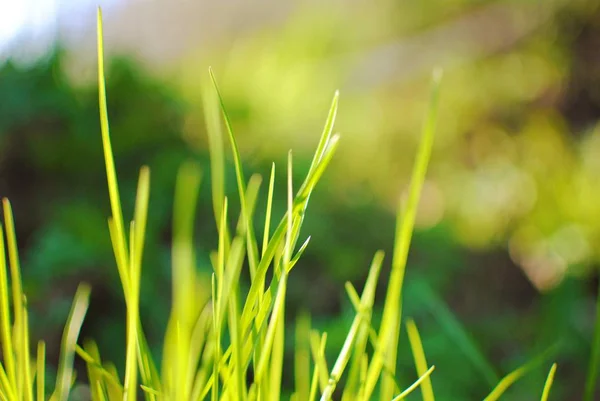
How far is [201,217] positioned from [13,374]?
2.27 feet

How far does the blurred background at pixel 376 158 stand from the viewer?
720 millimetres

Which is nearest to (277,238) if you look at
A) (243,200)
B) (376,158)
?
(243,200)

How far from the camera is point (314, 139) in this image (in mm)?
1248

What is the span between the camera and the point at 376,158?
1539mm

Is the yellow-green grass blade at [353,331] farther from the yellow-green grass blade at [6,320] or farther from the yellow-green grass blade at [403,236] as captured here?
the yellow-green grass blade at [6,320]

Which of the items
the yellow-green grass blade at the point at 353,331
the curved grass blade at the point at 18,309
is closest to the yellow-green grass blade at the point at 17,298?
the curved grass blade at the point at 18,309

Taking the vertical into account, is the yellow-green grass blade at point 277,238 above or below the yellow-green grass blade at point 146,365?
above

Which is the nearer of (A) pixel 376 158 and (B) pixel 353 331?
(B) pixel 353 331

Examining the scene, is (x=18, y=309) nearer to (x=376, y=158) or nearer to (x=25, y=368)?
(x=25, y=368)

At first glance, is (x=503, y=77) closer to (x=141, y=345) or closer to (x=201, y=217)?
(x=201, y=217)

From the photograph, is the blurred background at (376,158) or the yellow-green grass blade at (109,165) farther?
the blurred background at (376,158)

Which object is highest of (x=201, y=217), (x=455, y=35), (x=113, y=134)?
(x=455, y=35)

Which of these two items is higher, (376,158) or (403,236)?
(403,236)

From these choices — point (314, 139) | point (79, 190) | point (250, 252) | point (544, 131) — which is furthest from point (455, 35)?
point (250, 252)
